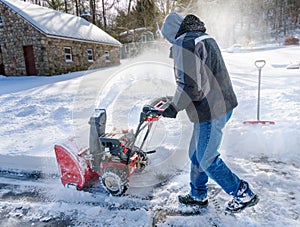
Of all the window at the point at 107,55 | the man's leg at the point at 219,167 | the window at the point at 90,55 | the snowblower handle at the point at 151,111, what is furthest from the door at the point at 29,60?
the man's leg at the point at 219,167

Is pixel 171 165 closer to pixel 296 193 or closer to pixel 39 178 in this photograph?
pixel 296 193

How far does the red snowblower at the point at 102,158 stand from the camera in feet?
7.87

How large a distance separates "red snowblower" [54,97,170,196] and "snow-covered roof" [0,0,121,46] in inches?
519

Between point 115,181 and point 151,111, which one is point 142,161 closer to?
point 115,181

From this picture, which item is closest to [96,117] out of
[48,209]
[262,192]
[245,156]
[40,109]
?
[48,209]

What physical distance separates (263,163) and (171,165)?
3.76ft

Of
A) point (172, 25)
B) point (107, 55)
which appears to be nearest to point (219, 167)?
point (172, 25)

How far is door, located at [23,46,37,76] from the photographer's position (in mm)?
14727

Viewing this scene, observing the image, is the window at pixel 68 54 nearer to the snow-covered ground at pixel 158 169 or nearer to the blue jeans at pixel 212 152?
the snow-covered ground at pixel 158 169

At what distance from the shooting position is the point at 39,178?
9.89 ft

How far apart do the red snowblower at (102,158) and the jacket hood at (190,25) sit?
73 cm

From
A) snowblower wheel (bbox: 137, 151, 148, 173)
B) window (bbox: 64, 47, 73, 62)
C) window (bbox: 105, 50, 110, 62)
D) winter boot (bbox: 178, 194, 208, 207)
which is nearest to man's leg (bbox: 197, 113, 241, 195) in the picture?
winter boot (bbox: 178, 194, 208, 207)

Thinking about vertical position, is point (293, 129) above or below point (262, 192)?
above

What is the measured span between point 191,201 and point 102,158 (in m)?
1.00
